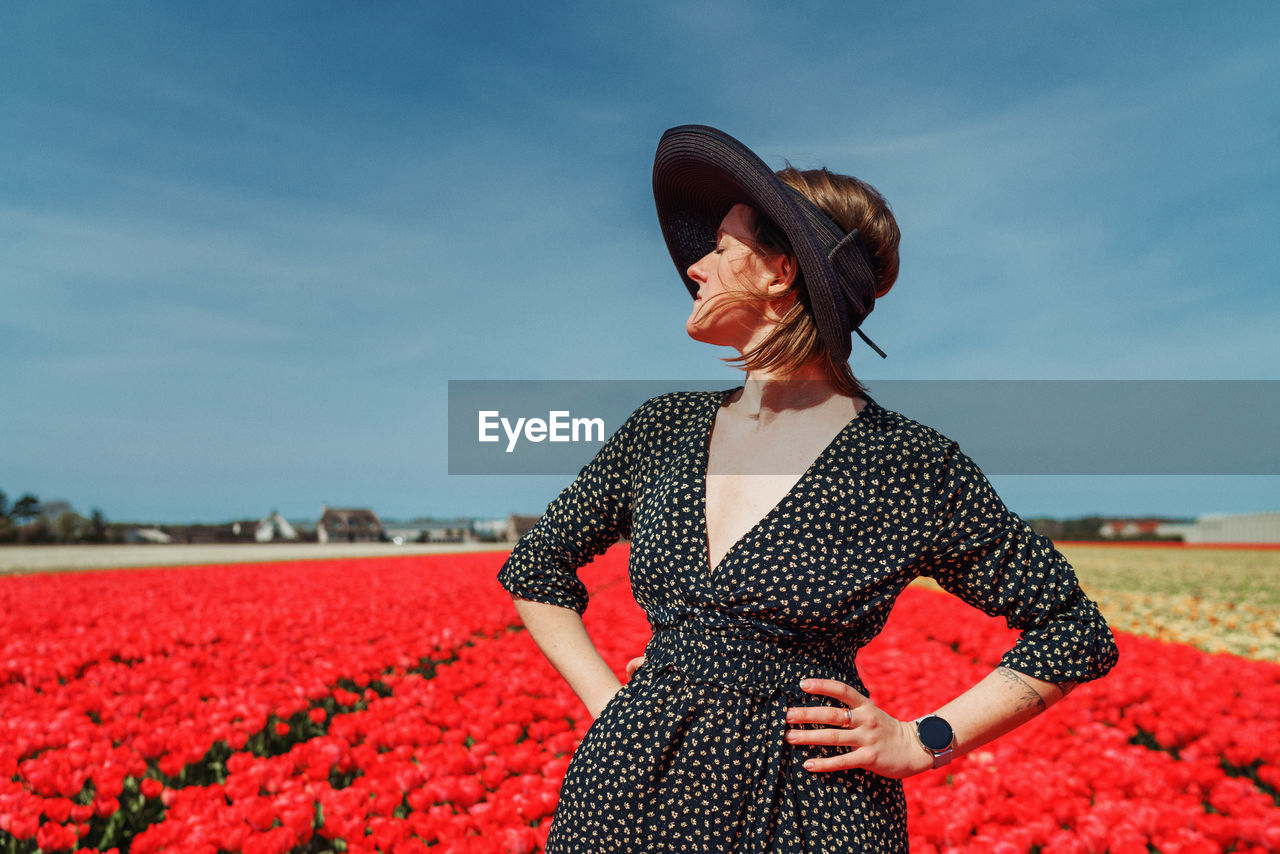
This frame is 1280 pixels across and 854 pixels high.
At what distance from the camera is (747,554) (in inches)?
55.5

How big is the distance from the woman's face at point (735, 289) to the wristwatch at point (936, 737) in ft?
2.64

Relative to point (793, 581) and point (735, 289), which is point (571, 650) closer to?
point (793, 581)

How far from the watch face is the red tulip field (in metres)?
1.36

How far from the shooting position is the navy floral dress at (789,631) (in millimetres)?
1381

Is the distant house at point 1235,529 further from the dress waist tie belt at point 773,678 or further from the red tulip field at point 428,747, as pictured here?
the dress waist tie belt at point 773,678

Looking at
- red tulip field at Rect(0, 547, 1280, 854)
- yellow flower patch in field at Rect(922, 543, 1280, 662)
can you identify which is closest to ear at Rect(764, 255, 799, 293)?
red tulip field at Rect(0, 547, 1280, 854)

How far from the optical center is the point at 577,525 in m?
1.75

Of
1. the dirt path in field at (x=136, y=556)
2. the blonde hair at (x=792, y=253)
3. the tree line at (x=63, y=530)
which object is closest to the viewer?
the blonde hair at (x=792, y=253)

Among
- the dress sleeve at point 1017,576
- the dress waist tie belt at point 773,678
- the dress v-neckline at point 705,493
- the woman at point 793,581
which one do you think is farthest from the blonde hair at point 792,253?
the dress waist tie belt at point 773,678

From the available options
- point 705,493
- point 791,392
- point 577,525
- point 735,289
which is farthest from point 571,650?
point 735,289

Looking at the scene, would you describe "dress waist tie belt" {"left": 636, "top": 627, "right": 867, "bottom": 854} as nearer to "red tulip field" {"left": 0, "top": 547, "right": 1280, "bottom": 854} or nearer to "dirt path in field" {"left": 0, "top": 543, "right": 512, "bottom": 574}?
"red tulip field" {"left": 0, "top": 547, "right": 1280, "bottom": 854}

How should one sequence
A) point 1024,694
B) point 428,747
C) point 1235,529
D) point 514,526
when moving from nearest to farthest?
point 1024,694, point 428,747, point 514,526, point 1235,529

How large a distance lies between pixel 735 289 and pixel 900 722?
89 centimetres

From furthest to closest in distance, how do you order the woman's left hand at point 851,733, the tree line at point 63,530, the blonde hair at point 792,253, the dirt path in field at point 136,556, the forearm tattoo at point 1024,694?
the tree line at point 63,530, the dirt path in field at point 136,556, the blonde hair at point 792,253, the forearm tattoo at point 1024,694, the woman's left hand at point 851,733
